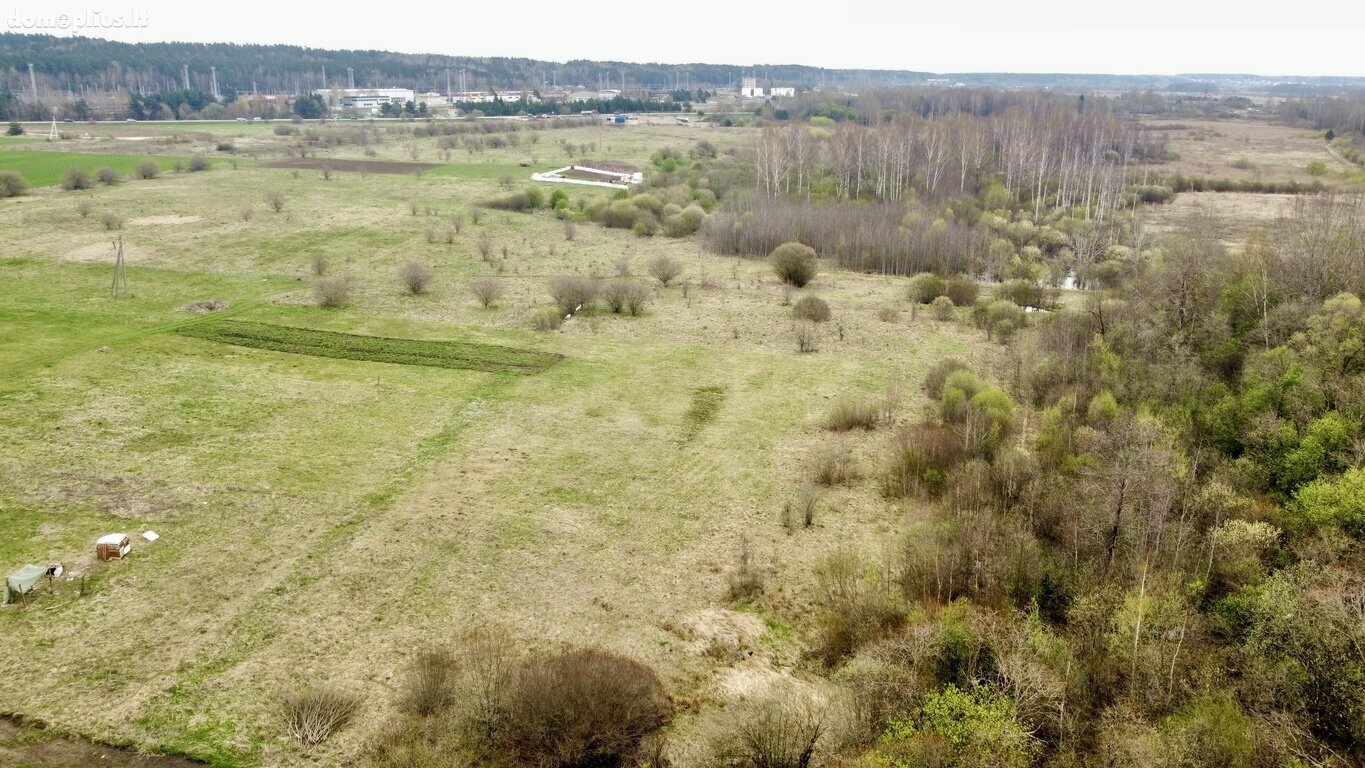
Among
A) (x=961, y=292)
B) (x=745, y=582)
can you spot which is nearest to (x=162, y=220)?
(x=961, y=292)

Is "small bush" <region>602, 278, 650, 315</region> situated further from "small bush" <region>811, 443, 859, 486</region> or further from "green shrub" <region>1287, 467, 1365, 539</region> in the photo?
"green shrub" <region>1287, 467, 1365, 539</region>

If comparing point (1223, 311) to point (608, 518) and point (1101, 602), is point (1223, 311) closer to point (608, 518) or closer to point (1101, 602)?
point (1101, 602)

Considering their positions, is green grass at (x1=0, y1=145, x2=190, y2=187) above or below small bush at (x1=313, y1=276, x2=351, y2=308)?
above

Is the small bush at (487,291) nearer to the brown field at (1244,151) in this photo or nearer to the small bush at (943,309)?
the small bush at (943,309)

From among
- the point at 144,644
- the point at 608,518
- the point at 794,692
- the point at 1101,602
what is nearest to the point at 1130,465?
the point at 1101,602

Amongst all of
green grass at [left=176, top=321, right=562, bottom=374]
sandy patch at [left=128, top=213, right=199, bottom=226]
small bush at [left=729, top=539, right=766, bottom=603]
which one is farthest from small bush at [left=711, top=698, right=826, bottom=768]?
sandy patch at [left=128, top=213, right=199, bottom=226]
